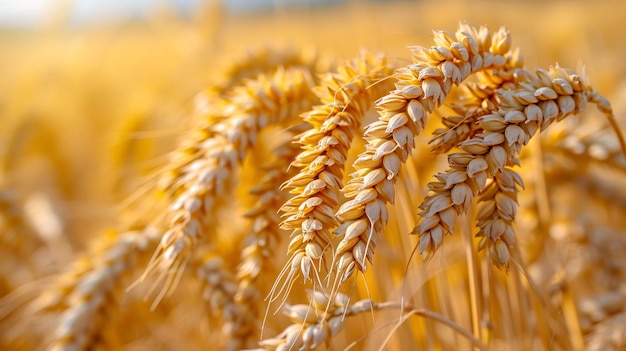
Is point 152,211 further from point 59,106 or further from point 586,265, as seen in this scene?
point 59,106

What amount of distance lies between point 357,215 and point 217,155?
40 centimetres

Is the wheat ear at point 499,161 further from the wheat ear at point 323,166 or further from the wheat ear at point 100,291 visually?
the wheat ear at point 100,291

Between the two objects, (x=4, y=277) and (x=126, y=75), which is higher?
(x=126, y=75)

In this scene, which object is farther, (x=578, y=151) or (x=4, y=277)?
(x=4, y=277)

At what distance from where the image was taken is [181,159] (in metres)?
1.10

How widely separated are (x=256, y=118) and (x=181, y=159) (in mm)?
184

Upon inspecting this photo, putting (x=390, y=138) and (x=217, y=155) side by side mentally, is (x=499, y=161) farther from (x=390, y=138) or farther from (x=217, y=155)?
(x=217, y=155)

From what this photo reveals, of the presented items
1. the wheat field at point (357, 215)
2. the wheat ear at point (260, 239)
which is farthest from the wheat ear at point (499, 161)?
the wheat ear at point (260, 239)

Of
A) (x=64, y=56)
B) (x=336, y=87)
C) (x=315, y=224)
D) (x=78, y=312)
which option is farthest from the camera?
(x=64, y=56)

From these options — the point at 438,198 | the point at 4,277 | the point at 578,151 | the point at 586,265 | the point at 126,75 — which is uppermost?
the point at 126,75

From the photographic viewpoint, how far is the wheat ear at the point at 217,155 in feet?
3.09

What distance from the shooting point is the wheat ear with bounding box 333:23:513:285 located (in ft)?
2.16

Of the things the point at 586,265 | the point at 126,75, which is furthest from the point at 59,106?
the point at 586,265

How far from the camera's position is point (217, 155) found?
100 cm
